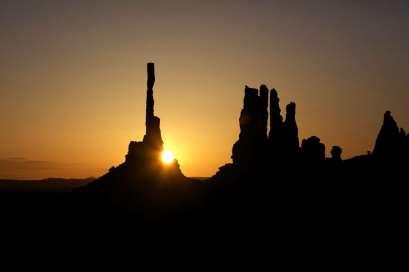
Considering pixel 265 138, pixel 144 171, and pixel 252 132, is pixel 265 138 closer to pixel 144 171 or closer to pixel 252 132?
pixel 252 132

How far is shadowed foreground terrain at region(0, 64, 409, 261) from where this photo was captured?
85.2 metres

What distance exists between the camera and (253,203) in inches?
3799

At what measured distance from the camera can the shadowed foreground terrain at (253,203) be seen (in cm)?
8519

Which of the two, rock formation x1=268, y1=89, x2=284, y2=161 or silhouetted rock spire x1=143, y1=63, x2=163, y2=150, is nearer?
silhouetted rock spire x1=143, y1=63, x2=163, y2=150

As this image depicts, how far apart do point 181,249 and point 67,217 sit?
22.6 meters

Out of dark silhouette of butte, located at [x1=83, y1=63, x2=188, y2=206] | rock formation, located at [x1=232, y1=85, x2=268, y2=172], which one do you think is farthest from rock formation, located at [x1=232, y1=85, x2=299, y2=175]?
dark silhouette of butte, located at [x1=83, y1=63, x2=188, y2=206]

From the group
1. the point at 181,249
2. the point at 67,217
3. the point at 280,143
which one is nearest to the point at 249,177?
the point at 280,143

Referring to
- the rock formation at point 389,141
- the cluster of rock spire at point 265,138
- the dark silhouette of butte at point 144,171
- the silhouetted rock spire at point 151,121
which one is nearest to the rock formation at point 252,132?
the cluster of rock spire at point 265,138

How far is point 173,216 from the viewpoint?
308 feet

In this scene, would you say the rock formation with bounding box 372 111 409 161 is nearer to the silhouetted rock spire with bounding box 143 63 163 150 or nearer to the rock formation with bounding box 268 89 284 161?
the rock formation with bounding box 268 89 284 161

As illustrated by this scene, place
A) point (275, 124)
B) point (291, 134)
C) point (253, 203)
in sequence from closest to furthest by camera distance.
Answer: point (253, 203), point (275, 124), point (291, 134)

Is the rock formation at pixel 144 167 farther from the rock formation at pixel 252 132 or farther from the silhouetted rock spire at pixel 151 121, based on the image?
the rock formation at pixel 252 132

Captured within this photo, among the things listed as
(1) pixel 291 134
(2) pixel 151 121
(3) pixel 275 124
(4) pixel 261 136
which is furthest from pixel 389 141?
(2) pixel 151 121

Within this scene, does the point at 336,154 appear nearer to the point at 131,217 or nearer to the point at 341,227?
the point at 341,227
